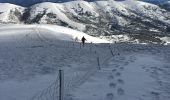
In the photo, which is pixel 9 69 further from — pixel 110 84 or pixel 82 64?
pixel 110 84

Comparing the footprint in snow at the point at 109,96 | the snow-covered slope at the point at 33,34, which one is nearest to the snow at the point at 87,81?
the footprint in snow at the point at 109,96

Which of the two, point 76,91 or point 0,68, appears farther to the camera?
point 0,68

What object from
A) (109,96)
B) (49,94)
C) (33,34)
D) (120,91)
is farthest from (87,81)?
(33,34)

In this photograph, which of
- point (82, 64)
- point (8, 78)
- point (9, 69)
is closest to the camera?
point (8, 78)

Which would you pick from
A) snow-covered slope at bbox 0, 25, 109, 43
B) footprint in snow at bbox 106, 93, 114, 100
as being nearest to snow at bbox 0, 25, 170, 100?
footprint in snow at bbox 106, 93, 114, 100

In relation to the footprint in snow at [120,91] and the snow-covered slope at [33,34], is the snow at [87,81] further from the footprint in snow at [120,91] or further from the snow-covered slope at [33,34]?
the snow-covered slope at [33,34]

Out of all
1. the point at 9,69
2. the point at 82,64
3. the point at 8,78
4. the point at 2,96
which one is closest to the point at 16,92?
the point at 2,96

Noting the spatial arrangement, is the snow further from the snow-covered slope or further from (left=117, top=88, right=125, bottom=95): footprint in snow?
the snow-covered slope

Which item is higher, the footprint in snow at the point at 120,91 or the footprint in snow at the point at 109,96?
the footprint in snow at the point at 120,91

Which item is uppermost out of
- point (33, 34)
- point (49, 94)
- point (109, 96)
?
point (33, 34)

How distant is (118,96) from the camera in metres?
14.9

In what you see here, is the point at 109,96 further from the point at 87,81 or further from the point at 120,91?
the point at 87,81

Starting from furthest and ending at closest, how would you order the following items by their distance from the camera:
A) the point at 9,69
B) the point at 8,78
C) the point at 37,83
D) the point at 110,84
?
the point at 9,69, the point at 8,78, the point at 37,83, the point at 110,84

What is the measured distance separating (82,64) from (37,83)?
25.6 ft
